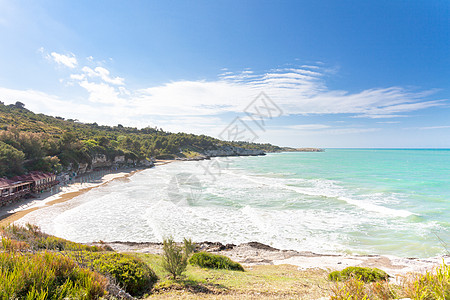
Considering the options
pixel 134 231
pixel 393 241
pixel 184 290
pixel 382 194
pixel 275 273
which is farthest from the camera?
pixel 382 194

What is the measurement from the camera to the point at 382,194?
94.0ft

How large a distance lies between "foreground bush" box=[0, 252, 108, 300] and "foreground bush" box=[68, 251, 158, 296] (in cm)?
168

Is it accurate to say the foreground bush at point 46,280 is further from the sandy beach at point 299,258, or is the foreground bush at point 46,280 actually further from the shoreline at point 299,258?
the sandy beach at point 299,258

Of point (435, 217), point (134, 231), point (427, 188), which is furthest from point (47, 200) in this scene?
point (427, 188)

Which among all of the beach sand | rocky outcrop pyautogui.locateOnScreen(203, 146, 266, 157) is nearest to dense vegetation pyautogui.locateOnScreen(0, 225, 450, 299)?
the beach sand

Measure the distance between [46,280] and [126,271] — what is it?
10.9ft

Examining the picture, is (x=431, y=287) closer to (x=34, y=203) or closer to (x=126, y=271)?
(x=126, y=271)

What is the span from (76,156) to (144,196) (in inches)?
1151

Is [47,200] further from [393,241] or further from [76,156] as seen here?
[393,241]

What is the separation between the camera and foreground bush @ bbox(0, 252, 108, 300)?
3.31 meters

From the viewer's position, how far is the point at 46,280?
370 centimetres

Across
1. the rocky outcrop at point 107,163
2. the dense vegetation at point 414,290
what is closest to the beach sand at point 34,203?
the rocky outcrop at point 107,163

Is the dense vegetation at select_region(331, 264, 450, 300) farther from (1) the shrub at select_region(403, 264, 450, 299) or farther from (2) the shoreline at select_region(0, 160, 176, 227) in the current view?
(2) the shoreline at select_region(0, 160, 176, 227)

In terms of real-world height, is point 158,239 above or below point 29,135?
below
